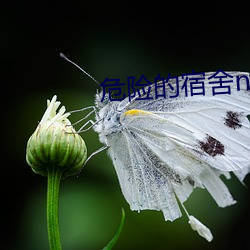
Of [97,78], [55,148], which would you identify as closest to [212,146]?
[55,148]

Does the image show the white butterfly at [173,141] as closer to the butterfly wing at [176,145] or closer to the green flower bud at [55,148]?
the butterfly wing at [176,145]

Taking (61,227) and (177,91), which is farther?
(61,227)

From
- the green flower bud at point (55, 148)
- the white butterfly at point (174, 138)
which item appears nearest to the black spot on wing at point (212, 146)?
the white butterfly at point (174, 138)

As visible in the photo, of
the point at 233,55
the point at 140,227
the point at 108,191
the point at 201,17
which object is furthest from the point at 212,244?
the point at 201,17

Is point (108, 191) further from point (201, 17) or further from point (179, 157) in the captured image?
point (201, 17)

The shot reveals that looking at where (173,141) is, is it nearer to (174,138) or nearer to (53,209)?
(174,138)

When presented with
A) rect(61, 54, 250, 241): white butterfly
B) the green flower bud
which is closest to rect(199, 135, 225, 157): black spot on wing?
rect(61, 54, 250, 241): white butterfly

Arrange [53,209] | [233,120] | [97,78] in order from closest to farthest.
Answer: [53,209] → [233,120] → [97,78]
